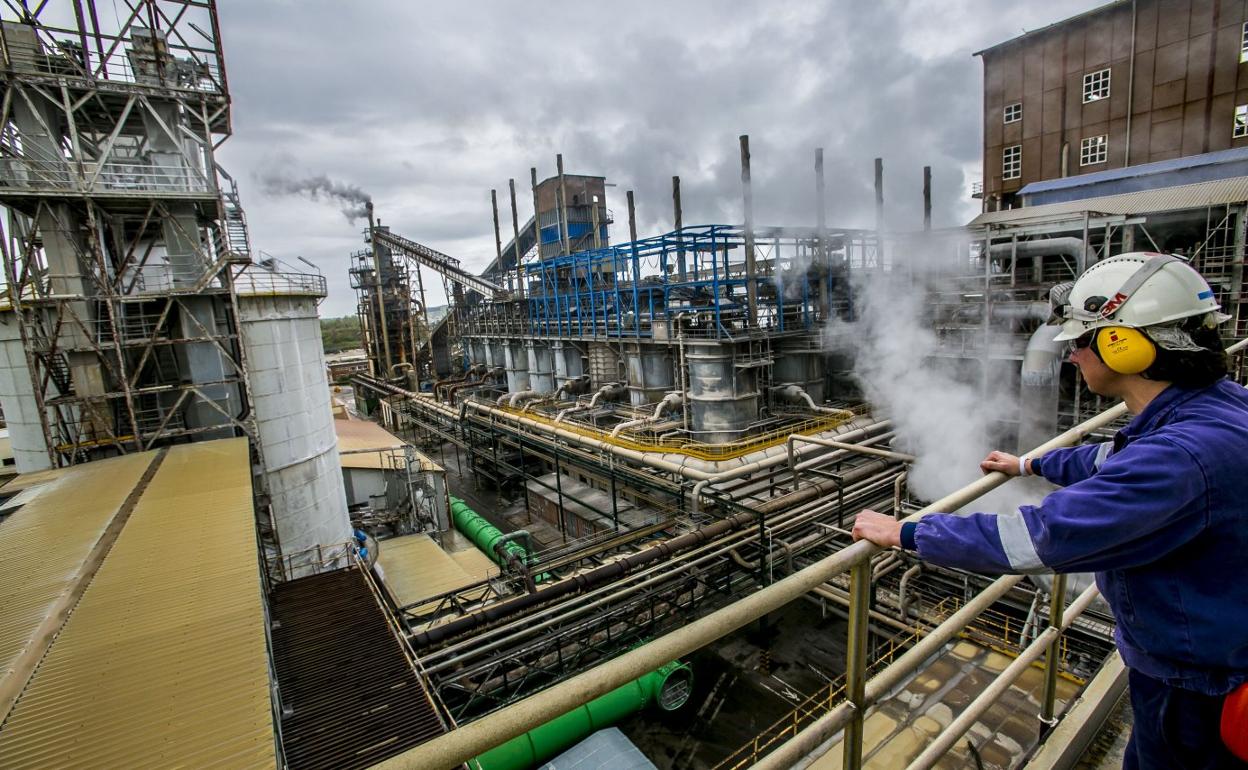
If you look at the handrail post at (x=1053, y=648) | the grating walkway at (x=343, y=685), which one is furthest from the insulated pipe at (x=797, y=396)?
the handrail post at (x=1053, y=648)

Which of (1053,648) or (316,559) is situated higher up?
(1053,648)

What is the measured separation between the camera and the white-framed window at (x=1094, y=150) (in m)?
24.2

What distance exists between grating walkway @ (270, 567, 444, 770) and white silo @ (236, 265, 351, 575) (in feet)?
15.8

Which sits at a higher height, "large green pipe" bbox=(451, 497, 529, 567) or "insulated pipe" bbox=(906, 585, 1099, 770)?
"insulated pipe" bbox=(906, 585, 1099, 770)

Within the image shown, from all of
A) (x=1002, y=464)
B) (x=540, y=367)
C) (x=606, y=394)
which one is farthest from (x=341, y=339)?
(x=1002, y=464)

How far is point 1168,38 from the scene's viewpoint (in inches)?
862

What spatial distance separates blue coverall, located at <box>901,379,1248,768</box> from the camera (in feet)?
4.81

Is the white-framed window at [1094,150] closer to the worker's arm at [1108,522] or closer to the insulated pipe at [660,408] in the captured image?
the insulated pipe at [660,408]

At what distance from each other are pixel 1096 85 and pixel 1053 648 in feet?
99.3

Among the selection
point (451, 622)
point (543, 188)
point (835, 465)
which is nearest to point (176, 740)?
point (451, 622)

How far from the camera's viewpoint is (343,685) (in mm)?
7027

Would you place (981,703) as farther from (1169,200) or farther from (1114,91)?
(1114,91)

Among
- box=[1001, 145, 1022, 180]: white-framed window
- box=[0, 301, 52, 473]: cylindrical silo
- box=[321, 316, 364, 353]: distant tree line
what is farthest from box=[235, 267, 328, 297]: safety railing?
box=[321, 316, 364, 353]: distant tree line

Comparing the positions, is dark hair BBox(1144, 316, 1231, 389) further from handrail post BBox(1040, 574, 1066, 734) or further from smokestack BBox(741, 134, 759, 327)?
smokestack BBox(741, 134, 759, 327)
